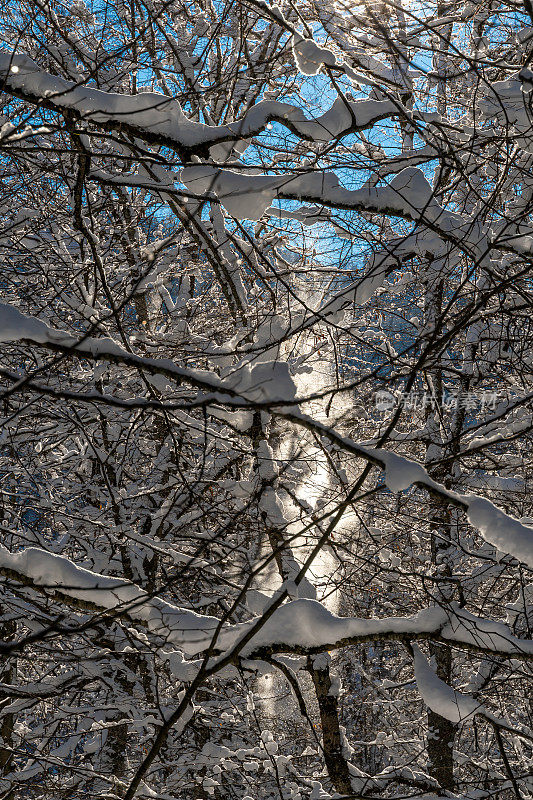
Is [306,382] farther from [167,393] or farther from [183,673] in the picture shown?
[183,673]

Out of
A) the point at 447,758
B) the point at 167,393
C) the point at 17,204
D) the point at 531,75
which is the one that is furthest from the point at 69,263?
the point at 447,758

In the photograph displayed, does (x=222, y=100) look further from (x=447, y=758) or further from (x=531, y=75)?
(x=447, y=758)

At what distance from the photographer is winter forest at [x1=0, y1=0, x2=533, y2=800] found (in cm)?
248

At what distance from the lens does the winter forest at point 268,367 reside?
8.14ft

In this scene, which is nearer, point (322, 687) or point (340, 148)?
point (340, 148)

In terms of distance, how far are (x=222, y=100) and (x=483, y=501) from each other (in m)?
4.59

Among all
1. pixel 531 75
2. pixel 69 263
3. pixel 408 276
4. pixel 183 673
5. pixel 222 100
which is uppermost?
pixel 222 100

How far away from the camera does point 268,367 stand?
2650mm

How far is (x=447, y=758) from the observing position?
6.44 metres

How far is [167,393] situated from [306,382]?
253 centimetres

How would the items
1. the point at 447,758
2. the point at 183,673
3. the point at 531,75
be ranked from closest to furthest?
the point at 531,75
the point at 183,673
the point at 447,758

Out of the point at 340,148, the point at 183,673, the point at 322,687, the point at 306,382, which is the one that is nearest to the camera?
the point at 340,148

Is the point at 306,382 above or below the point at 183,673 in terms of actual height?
above

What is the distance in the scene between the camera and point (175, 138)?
100 inches
